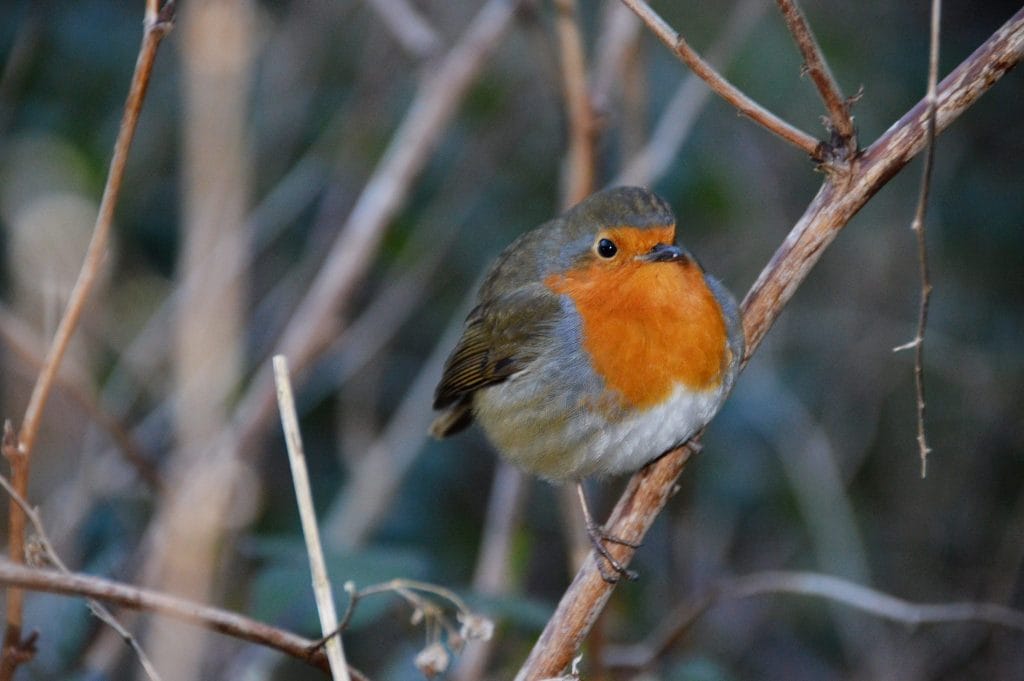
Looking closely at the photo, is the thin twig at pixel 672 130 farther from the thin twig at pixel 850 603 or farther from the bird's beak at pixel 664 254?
the thin twig at pixel 850 603

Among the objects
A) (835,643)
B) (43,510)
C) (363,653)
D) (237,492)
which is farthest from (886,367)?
(43,510)

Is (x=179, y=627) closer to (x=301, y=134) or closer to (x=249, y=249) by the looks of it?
(x=249, y=249)

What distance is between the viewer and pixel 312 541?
205cm

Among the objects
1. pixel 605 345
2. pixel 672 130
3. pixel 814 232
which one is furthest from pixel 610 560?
pixel 672 130

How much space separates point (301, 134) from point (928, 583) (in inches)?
130

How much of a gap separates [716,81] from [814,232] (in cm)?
40

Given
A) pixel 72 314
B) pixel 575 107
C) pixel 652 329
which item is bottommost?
pixel 72 314

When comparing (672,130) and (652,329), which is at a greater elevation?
(672,130)

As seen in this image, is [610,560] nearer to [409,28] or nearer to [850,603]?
[850,603]

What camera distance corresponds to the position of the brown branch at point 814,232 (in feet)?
7.26

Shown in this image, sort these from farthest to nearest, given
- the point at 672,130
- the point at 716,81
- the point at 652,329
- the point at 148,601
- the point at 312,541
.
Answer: the point at 672,130, the point at 652,329, the point at 716,81, the point at 312,541, the point at 148,601

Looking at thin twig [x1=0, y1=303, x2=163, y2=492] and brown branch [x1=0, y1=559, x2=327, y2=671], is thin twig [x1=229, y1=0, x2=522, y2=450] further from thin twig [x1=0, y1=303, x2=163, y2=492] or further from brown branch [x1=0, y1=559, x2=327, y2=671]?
brown branch [x1=0, y1=559, x2=327, y2=671]

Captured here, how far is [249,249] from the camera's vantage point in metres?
4.55

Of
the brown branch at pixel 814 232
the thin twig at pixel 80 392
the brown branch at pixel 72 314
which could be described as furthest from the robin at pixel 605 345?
the brown branch at pixel 72 314
